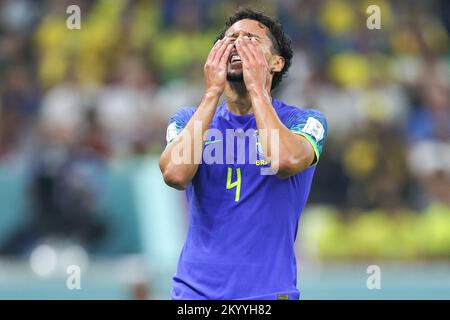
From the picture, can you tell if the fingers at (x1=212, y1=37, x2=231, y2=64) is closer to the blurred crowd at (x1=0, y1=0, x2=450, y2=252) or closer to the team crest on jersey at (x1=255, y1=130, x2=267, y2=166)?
the team crest on jersey at (x1=255, y1=130, x2=267, y2=166)

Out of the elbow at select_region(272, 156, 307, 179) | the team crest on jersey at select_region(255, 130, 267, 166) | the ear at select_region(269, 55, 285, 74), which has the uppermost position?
the ear at select_region(269, 55, 285, 74)

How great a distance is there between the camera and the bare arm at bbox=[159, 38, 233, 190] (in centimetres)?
518

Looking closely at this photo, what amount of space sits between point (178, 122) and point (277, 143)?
2.20ft

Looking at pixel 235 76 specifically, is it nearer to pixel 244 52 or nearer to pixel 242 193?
pixel 244 52

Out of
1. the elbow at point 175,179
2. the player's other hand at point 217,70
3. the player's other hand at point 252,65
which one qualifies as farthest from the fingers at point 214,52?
the elbow at point 175,179

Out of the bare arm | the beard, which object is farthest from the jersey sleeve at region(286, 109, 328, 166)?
the bare arm

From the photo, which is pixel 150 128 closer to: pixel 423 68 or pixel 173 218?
pixel 173 218

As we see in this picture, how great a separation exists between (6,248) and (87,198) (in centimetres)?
104

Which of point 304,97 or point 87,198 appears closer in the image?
point 87,198

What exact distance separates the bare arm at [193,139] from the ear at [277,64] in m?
0.43

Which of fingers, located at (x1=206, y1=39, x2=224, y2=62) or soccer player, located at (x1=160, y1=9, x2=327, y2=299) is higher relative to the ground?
fingers, located at (x1=206, y1=39, x2=224, y2=62)

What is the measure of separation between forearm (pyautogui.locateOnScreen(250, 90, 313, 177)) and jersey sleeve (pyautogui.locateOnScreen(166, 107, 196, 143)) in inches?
18.8

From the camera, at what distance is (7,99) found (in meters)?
12.9
